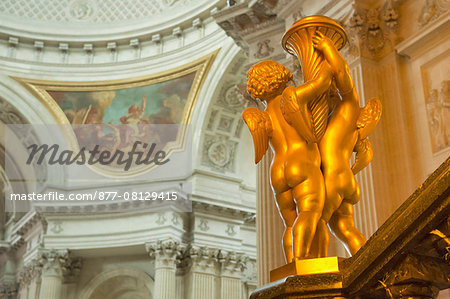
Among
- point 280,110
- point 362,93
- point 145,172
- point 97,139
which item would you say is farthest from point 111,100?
point 280,110

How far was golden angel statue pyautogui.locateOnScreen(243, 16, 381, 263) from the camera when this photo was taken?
2.23 metres

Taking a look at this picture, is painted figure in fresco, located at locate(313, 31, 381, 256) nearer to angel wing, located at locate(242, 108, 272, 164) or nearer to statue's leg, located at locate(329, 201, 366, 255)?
statue's leg, located at locate(329, 201, 366, 255)

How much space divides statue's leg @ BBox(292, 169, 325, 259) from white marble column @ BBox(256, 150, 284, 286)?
167 inches

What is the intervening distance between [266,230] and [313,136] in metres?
4.63

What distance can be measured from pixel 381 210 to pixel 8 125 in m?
12.7

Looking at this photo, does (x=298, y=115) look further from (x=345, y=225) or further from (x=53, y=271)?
(x=53, y=271)

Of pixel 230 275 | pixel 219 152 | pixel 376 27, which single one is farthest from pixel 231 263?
pixel 376 27

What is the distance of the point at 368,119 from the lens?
2.43m

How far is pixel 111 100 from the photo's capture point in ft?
49.3

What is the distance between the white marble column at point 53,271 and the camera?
13008 mm

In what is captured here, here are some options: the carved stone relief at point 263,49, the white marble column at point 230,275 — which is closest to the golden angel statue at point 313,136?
the carved stone relief at point 263,49

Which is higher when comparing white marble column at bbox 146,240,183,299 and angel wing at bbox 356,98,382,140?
white marble column at bbox 146,240,183,299

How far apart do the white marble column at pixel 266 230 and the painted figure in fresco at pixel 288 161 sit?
13.7 ft

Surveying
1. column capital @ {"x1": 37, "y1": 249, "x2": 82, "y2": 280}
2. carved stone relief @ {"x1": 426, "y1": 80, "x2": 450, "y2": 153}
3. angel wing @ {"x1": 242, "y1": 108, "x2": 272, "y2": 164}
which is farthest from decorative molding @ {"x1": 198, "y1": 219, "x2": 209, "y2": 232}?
angel wing @ {"x1": 242, "y1": 108, "x2": 272, "y2": 164}
